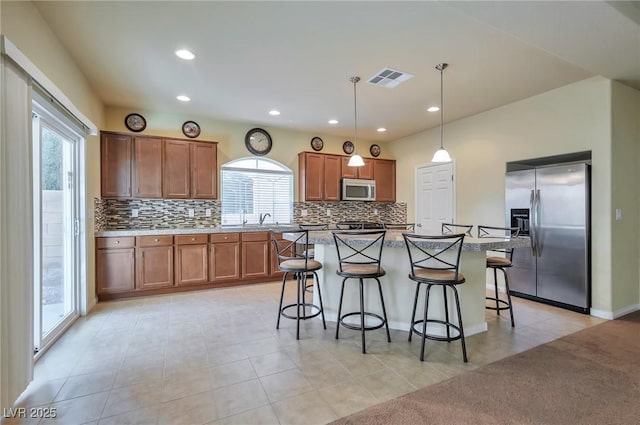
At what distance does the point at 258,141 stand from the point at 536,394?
480 centimetres

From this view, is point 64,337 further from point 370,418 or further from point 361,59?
point 361,59

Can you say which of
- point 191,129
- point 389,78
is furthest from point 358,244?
point 191,129

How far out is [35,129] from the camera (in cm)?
246

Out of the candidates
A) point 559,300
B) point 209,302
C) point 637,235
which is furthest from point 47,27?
point 637,235

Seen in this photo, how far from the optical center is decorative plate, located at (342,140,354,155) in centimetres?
611

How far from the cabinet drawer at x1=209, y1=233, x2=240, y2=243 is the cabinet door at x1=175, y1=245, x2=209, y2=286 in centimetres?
16

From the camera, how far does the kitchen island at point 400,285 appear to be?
2754 millimetres

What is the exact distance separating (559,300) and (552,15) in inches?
121

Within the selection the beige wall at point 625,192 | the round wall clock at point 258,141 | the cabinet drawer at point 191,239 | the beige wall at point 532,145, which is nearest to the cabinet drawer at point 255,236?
the cabinet drawer at point 191,239

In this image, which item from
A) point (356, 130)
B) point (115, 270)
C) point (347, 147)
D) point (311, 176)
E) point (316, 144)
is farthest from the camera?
point (347, 147)

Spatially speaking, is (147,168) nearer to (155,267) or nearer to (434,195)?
(155,267)

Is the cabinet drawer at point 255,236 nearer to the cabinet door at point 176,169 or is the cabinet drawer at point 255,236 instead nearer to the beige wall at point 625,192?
the cabinet door at point 176,169

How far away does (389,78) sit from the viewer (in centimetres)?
347

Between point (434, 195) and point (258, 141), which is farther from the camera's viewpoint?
point (434, 195)
